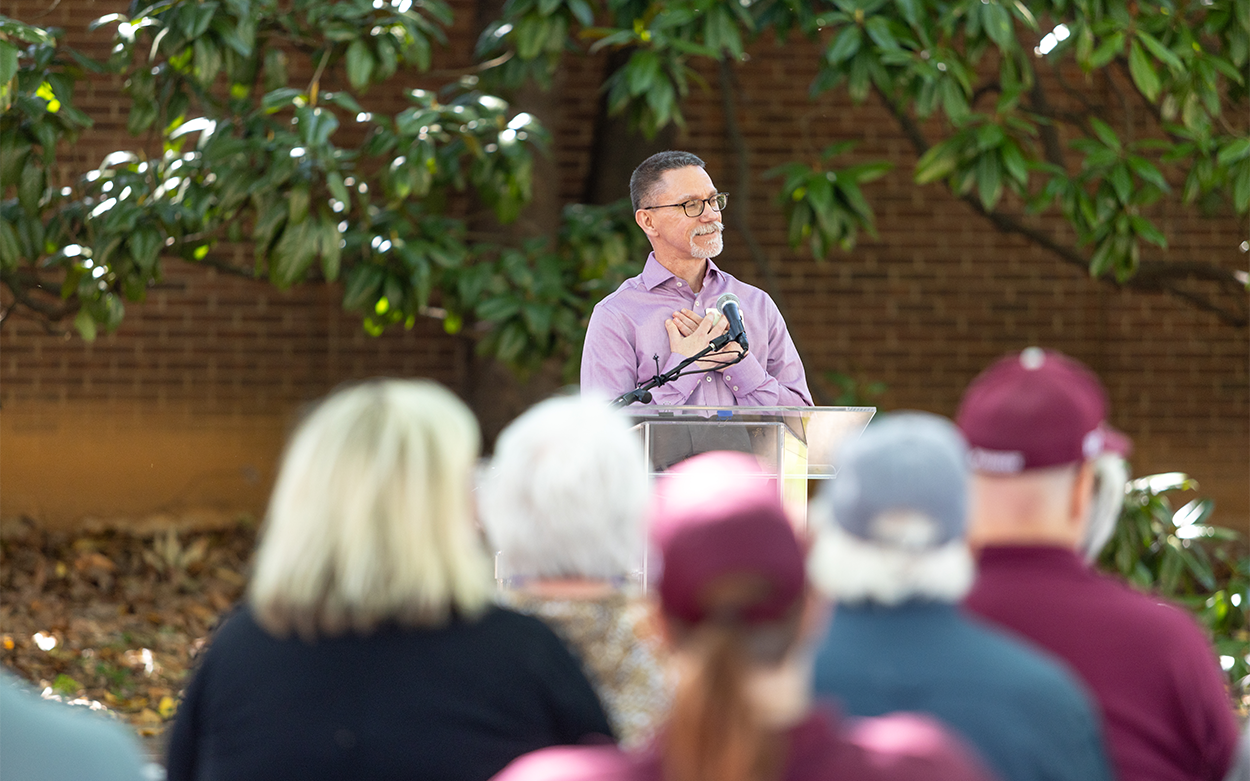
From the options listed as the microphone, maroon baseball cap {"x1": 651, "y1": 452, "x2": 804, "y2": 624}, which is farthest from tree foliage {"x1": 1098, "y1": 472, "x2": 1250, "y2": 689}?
maroon baseball cap {"x1": 651, "y1": 452, "x2": 804, "y2": 624}

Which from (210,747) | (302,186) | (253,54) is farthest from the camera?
(253,54)

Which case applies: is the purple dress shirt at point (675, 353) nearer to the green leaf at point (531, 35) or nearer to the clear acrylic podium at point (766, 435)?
the clear acrylic podium at point (766, 435)

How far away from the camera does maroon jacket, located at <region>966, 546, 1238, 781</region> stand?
1869 mm

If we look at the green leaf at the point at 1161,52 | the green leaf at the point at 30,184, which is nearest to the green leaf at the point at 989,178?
the green leaf at the point at 1161,52

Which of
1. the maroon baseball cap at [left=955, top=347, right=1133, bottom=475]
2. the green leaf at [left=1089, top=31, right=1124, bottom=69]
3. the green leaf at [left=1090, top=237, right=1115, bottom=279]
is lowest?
the maroon baseball cap at [left=955, top=347, right=1133, bottom=475]

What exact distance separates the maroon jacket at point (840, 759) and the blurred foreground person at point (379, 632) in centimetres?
46

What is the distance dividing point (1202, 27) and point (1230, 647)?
232cm

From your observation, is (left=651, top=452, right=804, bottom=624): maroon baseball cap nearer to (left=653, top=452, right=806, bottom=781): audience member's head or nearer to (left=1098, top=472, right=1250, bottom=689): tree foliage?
(left=653, top=452, right=806, bottom=781): audience member's head

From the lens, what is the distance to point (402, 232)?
5.29m

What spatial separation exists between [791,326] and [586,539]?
16.6 ft

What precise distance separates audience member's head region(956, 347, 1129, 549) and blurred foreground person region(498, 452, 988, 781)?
2.05 ft

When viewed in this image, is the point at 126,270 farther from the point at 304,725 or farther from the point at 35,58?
the point at 304,725

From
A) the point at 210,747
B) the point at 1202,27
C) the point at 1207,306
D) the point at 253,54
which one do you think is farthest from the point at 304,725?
the point at 1207,306

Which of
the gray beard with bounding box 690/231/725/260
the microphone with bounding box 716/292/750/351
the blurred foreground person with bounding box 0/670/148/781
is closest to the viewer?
the blurred foreground person with bounding box 0/670/148/781
